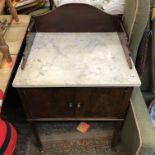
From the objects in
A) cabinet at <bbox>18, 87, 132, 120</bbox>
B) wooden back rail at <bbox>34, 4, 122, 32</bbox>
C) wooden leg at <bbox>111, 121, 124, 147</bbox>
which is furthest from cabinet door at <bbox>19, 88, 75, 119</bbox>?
wooden back rail at <bbox>34, 4, 122, 32</bbox>

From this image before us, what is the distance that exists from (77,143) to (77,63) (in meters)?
0.66

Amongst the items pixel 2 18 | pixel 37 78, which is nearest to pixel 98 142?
pixel 37 78

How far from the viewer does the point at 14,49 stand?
3.56 feet

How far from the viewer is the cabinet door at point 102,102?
38.8 inches

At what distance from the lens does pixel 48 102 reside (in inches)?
41.2

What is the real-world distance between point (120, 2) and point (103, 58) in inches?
14.5

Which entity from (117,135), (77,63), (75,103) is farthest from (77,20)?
(117,135)

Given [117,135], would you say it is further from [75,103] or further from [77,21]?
[77,21]

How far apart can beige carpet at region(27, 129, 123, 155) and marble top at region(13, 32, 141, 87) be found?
2.12ft

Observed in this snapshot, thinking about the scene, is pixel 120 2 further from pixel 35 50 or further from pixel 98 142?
pixel 98 142

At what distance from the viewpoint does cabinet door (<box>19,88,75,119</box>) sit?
981 mm

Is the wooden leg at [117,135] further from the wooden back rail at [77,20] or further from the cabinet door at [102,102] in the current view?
the wooden back rail at [77,20]

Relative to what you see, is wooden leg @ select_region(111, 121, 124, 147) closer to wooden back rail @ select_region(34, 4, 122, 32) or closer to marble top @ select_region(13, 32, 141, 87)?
marble top @ select_region(13, 32, 141, 87)

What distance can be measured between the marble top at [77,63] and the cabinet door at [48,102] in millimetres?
63
